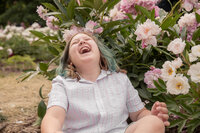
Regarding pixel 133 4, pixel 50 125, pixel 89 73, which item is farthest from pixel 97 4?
pixel 50 125

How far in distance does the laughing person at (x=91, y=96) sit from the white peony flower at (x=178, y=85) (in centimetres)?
16

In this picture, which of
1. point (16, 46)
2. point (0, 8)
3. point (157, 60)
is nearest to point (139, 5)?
point (157, 60)

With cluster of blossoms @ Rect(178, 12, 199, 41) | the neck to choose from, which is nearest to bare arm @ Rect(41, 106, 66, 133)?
the neck

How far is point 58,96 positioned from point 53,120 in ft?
0.52

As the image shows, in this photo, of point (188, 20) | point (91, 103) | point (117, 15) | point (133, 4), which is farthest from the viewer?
point (117, 15)

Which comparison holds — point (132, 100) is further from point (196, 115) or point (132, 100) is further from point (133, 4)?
point (133, 4)

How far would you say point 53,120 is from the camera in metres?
1.40

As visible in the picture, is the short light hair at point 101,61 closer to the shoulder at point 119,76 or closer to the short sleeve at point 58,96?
the shoulder at point 119,76

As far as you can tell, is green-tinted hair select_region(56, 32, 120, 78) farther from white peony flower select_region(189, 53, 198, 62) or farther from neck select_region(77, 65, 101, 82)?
white peony flower select_region(189, 53, 198, 62)

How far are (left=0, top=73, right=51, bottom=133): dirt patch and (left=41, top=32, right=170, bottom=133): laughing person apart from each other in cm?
73

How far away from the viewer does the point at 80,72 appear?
168 centimetres

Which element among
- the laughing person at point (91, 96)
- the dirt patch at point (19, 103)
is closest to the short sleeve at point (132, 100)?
the laughing person at point (91, 96)

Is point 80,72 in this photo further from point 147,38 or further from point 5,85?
point 5,85

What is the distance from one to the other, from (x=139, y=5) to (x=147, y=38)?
0.42 m
